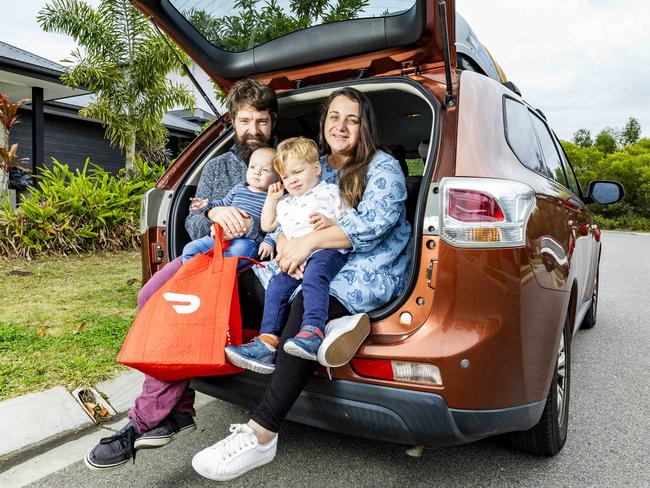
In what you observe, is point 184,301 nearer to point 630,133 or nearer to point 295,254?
point 295,254

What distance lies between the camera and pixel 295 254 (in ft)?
7.25

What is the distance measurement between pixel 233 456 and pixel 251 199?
1361 millimetres

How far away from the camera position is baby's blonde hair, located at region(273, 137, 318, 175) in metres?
2.49

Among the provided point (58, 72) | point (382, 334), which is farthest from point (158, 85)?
point (382, 334)

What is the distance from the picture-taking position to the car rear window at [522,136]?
226 cm

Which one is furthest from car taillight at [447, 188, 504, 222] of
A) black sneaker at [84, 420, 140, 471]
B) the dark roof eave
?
the dark roof eave

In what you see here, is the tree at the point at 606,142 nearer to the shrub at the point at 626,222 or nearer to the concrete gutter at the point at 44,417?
the shrub at the point at 626,222

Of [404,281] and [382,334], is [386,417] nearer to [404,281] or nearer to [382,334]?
[382,334]

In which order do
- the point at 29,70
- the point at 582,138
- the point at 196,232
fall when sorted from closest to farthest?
the point at 196,232
the point at 29,70
the point at 582,138

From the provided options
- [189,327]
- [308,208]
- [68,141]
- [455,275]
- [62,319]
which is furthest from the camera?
[68,141]

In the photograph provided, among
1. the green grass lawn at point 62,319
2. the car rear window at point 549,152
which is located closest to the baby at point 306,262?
the car rear window at point 549,152

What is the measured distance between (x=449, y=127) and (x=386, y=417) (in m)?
1.11

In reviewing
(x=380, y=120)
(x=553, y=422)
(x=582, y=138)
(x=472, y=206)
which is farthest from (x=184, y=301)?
(x=582, y=138)

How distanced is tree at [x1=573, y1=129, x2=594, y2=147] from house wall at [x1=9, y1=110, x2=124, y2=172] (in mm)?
44663
